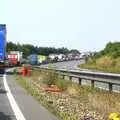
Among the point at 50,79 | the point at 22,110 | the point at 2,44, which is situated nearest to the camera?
the point at 22,110

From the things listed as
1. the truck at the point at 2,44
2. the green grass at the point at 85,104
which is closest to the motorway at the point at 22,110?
the green grass at the point at 85,104

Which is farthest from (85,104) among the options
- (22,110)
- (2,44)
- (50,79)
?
(2,44)

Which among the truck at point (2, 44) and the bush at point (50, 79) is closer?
the bush at point (50, 79)

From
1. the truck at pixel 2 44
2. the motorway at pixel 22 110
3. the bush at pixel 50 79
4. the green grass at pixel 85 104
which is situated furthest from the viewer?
the truck at pixel 2 44

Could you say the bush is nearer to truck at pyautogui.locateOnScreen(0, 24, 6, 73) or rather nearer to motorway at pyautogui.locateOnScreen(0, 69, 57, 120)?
motorway at pyautogui.locateOnScreen(0, 69, 57, 120)

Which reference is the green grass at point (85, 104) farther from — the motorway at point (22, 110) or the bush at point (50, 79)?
the bush at point (50, 79)

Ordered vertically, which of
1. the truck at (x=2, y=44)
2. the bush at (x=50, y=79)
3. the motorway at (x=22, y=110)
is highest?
the truck at (x=2, y=44)

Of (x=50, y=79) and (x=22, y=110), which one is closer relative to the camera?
(x=22, y=110)

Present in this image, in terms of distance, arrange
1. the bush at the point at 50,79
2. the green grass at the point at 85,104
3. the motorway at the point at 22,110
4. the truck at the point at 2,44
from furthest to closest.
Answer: the truck at the point at 2,44, the bush at the point at 50,79, the green grass at the point at 85,104, the motorway at the point at 22,110

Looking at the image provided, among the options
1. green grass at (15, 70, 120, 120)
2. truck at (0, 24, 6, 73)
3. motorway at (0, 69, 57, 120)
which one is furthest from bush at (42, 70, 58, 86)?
truck at (0, 24, 6, 73)

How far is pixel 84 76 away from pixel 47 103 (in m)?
8.23

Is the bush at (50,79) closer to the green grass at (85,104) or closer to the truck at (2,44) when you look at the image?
the green grass at (85,104)

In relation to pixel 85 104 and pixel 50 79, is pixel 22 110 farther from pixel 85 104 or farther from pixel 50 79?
pixel 50 79

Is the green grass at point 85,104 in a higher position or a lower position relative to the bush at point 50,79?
lower
